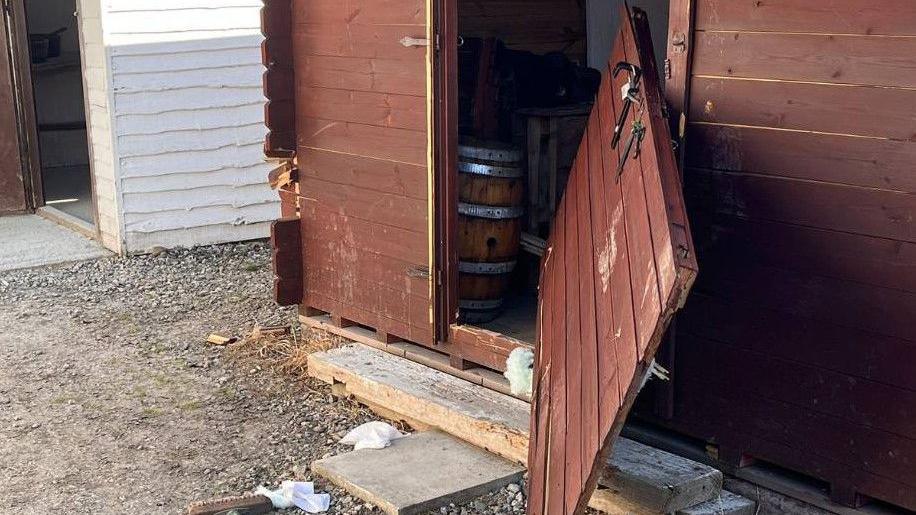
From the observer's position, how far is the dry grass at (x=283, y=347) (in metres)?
5.71

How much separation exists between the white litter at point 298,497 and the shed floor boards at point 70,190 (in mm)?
5703

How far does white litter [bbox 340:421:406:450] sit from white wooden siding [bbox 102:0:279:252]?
414cm

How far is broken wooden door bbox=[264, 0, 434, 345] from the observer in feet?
16.2

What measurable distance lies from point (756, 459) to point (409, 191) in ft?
6.63

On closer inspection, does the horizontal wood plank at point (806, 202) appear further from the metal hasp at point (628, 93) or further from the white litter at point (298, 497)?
the white litter at point (298, 497)

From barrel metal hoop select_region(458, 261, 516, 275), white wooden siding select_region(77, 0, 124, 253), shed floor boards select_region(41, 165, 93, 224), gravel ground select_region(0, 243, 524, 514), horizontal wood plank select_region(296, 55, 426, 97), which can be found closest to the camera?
gravel ground select_region(0, 243, 524, 514)

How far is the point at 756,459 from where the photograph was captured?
3.81 meters

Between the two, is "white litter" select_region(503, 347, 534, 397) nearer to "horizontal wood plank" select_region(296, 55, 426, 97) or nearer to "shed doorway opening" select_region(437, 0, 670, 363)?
"shed doorway opening" select_region(437, 0, 670, 363)

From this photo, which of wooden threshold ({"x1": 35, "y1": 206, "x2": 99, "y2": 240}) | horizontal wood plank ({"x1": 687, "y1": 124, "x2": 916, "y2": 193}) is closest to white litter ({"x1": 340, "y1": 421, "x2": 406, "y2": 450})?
horizontal wood plank ({"x1": 687, "y1": 124, "x2": 916, "y2": 193})

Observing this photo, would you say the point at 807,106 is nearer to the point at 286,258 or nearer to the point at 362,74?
the point at 362,74

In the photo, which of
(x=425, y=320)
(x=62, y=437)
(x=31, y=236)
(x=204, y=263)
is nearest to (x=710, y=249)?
(x=425, y=320)

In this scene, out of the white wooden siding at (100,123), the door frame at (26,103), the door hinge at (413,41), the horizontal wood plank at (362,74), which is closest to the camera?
the door hinge at (413,41)

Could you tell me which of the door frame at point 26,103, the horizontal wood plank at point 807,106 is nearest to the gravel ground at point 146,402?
the horizontal wood plank at point 807,106

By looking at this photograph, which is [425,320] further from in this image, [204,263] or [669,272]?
[204,263]
